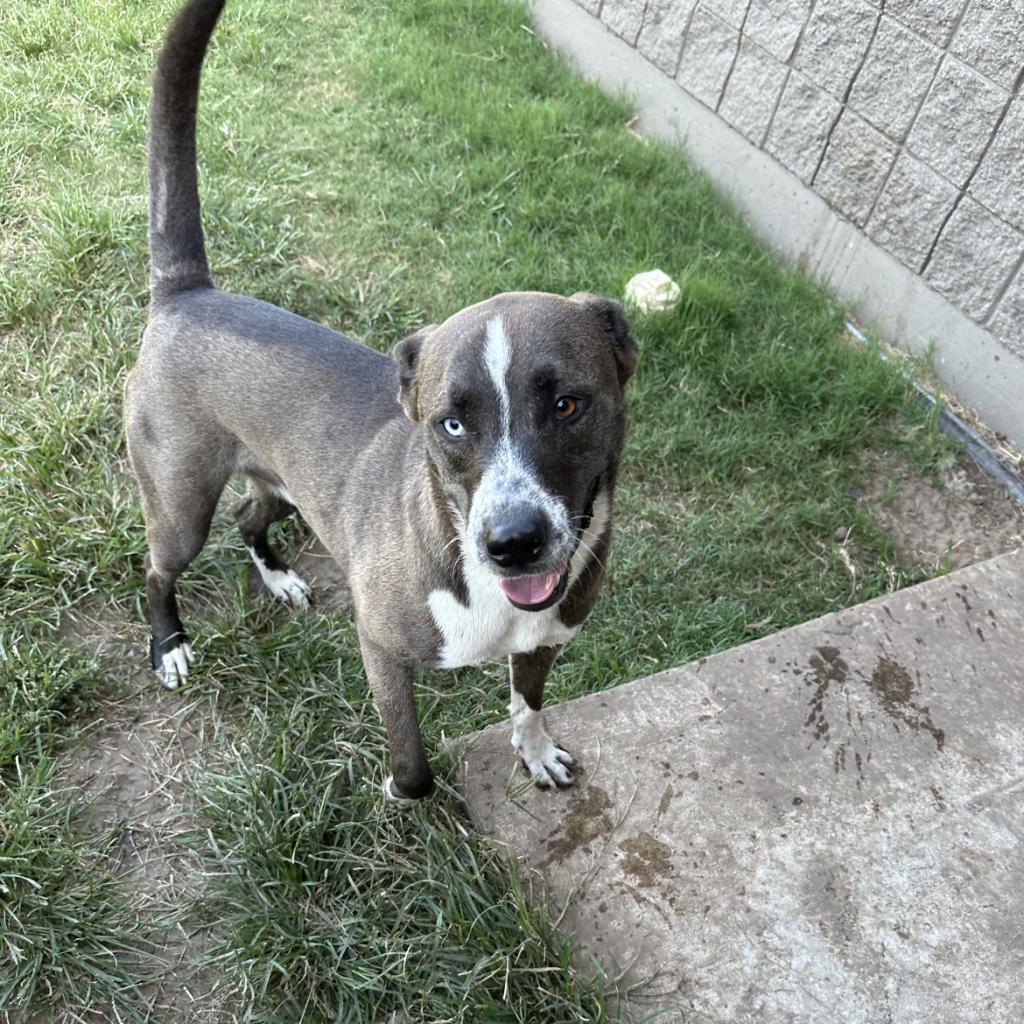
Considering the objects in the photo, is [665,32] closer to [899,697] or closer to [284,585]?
[284,585]

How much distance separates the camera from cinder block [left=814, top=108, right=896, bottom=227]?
13.6 feet

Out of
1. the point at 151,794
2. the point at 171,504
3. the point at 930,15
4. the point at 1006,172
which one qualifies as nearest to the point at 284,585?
the point at 171,504

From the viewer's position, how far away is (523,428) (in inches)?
77.5

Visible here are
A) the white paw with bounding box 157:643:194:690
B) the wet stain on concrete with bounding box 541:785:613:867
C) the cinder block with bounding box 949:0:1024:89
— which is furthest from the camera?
the cinder block with bounding box 949:0:1024:89

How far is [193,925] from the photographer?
250cm

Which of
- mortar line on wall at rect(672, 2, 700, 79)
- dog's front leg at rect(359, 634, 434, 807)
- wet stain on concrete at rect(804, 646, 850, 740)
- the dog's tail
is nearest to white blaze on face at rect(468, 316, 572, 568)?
dog's front leg at rect(359, 634, 434, 807)

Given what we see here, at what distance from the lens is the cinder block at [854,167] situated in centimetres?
416

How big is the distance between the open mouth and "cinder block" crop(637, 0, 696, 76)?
3.93 meters

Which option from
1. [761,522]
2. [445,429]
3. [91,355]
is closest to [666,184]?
[761,522]

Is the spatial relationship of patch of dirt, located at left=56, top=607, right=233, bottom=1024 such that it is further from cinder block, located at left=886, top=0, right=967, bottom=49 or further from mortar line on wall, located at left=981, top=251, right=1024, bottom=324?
cinder block, located at left=886, top=0, right=967, bottom=49

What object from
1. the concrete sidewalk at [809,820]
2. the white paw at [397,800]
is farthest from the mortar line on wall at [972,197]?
the white paw at [397,800]

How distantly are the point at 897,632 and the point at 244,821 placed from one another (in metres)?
1.95

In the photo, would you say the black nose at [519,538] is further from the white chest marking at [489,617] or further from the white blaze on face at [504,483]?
the white chest marking at [489,617]

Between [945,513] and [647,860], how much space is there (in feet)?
7.09
